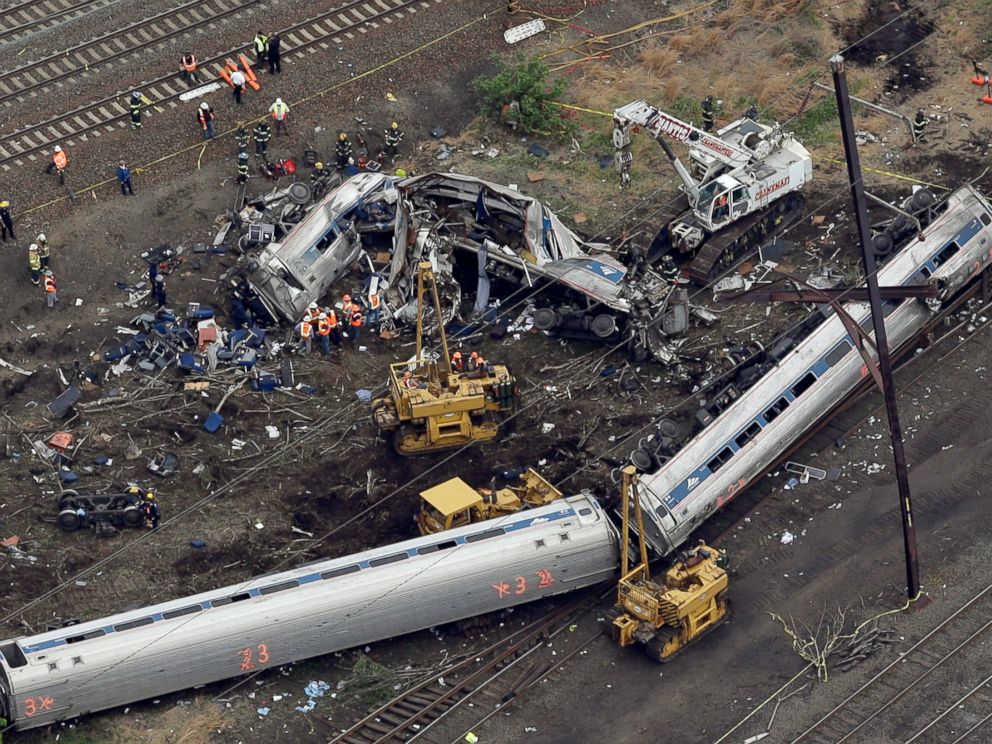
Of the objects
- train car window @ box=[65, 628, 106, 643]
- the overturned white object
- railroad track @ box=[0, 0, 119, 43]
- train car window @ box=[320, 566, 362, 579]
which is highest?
railroad track @ box=[0, 0, 119, 43]

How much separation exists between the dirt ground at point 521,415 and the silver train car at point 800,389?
1.42 meters

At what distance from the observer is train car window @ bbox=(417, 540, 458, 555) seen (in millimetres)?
44969

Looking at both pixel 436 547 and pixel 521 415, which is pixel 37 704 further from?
pixel 521 415

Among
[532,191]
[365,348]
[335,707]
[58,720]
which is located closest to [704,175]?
[532,191]

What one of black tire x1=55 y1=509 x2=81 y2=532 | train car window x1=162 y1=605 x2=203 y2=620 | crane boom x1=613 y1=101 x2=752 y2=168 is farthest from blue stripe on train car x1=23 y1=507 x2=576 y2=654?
crane boom x1=613 y1=101 x2=752 y2=168

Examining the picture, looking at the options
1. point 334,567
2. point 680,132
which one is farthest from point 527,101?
point 334,567

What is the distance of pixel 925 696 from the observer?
4334 centimetres

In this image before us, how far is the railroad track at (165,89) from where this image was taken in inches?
2264

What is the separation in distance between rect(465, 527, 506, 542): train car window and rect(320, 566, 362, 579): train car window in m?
2.37

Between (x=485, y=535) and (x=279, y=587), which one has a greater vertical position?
(x=279, y=587)

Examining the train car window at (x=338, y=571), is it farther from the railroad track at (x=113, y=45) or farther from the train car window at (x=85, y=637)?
the railroad track at (x=113, y=45)

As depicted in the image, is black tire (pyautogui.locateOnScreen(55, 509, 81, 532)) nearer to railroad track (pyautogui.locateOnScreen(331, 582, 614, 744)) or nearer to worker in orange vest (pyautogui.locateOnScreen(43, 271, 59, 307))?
worker in orange vest (pyautogui.locateOnScreen(43, 271, 59, 307))

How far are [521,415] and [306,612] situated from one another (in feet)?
27.3

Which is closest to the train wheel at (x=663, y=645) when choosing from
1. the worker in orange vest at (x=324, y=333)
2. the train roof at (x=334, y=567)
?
the train roof at (x=334, y=567)
